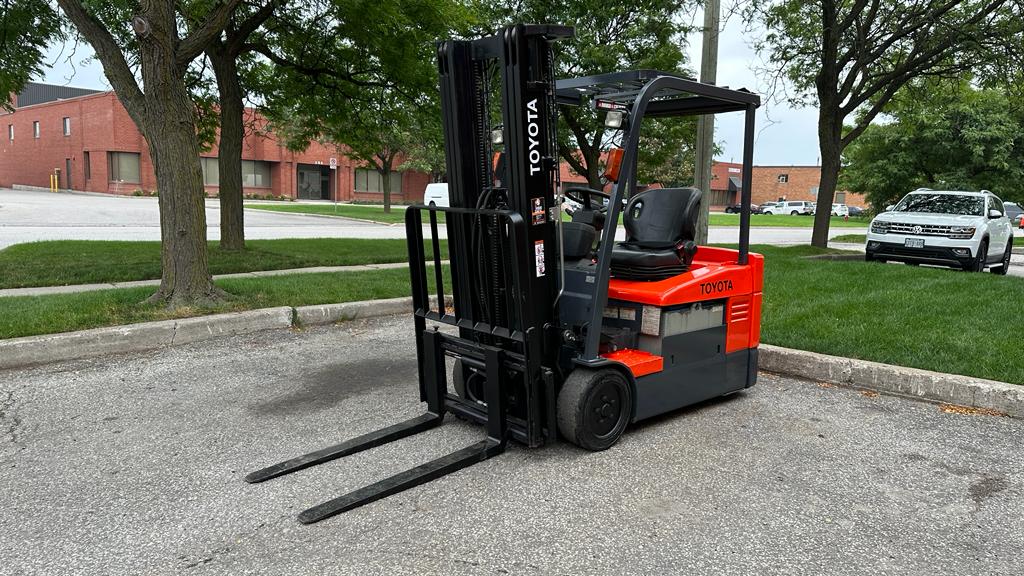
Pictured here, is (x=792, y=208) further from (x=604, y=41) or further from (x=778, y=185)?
(x=604, y=41)

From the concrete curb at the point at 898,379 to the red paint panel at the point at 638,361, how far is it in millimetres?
2185

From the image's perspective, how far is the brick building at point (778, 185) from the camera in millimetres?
76312

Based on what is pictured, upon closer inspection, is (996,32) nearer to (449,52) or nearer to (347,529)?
(449,52)

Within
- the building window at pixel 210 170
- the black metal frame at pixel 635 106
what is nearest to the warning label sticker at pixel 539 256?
the black metal frame at pixel 635 106

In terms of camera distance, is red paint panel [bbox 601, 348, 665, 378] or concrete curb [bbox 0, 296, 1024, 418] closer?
red paint panel [bbox 601, 348, 665, 378]

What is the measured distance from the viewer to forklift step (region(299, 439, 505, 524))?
11.8 feet

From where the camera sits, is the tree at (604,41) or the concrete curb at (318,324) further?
the tree at (604,41)

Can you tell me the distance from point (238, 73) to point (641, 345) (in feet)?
39.3

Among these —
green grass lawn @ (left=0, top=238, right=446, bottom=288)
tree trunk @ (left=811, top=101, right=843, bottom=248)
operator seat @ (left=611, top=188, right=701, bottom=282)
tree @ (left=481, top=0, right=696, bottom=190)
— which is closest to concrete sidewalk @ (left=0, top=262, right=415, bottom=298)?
green grass lawn @ (left=0, top=238, right=446, bottom=288)

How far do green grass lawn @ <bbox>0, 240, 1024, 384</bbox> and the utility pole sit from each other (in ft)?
5.93

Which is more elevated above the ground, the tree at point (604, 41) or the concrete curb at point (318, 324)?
the tree at point (604, 41)

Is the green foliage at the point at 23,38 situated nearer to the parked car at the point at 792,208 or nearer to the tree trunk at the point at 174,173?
the tree trunk at the point at 174,173

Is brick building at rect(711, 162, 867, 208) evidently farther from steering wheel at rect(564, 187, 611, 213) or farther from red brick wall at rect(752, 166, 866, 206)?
steering wheel at rect(564, 187, 611, 213)

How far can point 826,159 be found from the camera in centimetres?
1745
